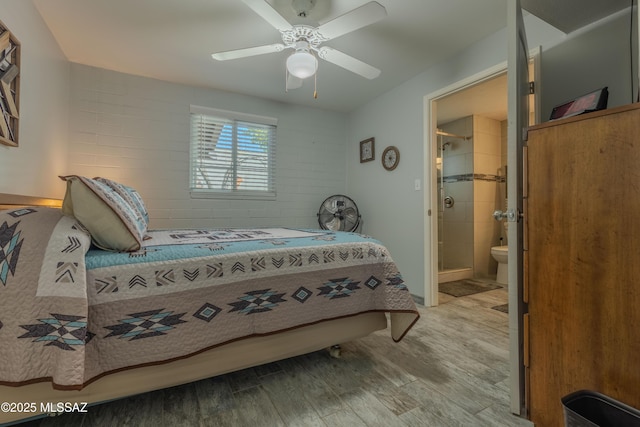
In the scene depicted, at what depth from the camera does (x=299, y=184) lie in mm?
3574

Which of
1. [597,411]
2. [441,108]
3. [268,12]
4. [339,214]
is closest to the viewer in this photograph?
[597,411]

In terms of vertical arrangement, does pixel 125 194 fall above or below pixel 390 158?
below

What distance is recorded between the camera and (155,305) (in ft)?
3.71

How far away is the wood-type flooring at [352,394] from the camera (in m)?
A: 1.19

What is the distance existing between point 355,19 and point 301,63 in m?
0.39

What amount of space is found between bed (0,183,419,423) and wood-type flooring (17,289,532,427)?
163 mm

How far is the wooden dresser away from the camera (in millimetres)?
913

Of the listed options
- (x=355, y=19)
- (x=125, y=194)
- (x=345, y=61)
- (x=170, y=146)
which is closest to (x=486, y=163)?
(x=345, y=61)

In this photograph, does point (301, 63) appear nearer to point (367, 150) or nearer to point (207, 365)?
point (207, 365)

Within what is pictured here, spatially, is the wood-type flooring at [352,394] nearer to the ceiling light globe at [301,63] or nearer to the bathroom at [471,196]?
the ceiling light globe at [301,63]

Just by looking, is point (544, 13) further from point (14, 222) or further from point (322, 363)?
point (14, 222)

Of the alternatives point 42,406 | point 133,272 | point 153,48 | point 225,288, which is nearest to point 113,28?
point 153,48

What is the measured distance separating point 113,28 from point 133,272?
80.7 inches

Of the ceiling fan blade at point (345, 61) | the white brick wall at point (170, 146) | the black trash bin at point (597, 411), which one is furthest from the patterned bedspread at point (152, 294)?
the white brick wall at point (170, 146)
